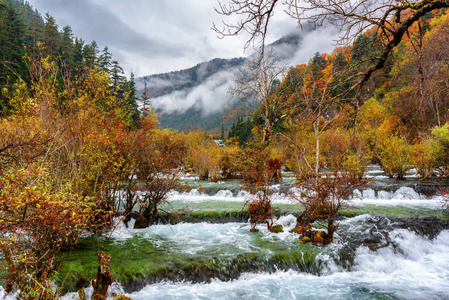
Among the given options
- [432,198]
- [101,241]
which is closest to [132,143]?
[101,241]

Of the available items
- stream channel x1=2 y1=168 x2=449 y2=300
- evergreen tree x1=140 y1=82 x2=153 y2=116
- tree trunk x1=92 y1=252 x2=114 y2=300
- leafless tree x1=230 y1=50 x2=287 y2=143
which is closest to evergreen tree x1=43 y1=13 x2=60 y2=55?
evergreen tree x1=140 y1=82 x2=153 y2=116

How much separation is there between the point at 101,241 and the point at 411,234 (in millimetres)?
10423

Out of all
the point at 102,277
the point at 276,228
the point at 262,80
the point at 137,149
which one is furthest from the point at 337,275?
the point at 262,80

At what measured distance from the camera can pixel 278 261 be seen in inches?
271

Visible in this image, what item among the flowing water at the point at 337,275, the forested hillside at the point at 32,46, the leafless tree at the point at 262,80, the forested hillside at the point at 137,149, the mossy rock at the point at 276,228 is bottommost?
the flowing water at the point at 337,275

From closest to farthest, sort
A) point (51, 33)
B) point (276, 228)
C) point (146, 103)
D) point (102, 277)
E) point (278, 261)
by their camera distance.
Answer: point (102, 277), point (278, 261), point (276, 228), point (51, 33), point (146, 103)

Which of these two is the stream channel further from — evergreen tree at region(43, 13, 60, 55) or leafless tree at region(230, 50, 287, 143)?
evergreen tree at region(43, 13, 60, 55)

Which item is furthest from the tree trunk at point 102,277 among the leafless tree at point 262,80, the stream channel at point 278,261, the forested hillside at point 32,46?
the forested hillside at point 32,46

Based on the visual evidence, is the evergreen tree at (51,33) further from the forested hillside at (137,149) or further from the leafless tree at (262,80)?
the leafless tree at (262,80)

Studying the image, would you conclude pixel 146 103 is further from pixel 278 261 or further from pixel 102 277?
pixel 102 277

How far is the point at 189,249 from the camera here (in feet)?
24.8

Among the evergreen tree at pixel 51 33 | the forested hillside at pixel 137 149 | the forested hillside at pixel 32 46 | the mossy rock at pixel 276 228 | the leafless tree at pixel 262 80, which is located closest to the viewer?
the forested hillside at pixel 137 149

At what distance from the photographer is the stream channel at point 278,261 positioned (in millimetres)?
5773

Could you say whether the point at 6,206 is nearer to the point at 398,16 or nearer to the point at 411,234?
the point at 398,16
